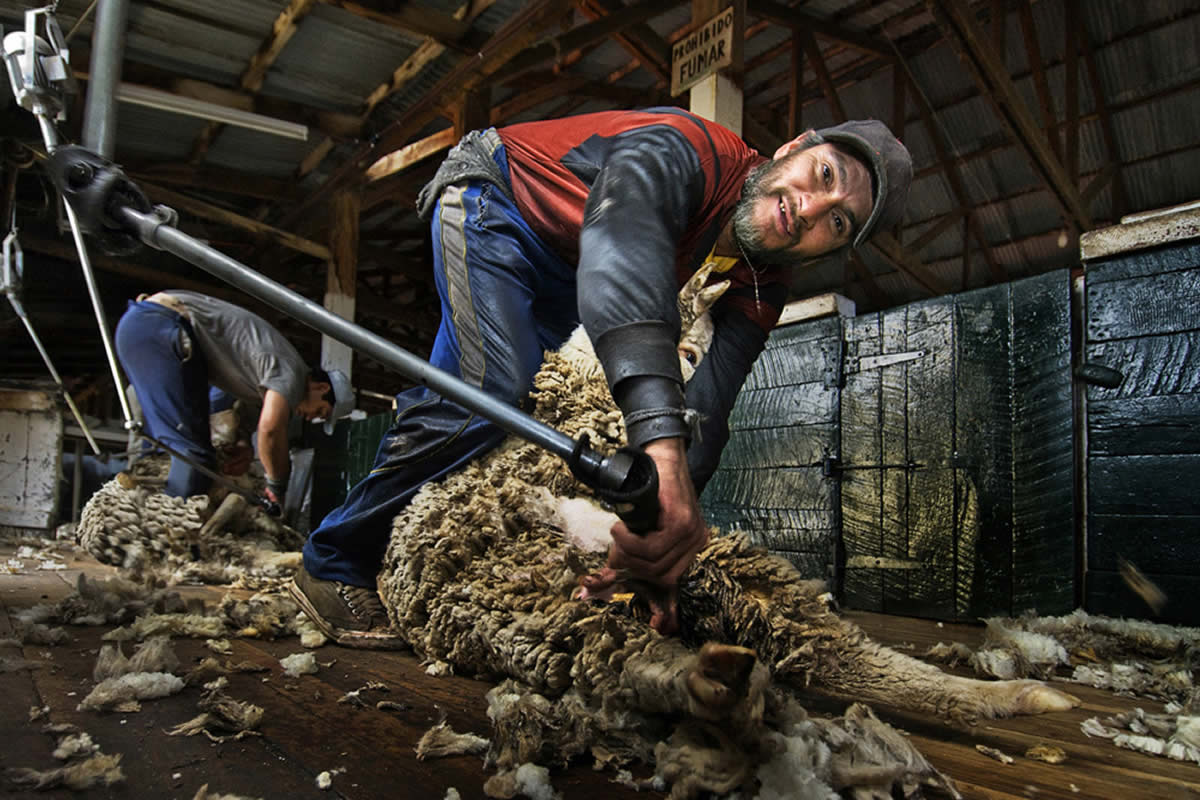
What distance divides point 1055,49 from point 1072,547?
517cm

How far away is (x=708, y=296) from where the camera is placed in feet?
5.96

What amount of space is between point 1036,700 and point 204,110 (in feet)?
17.2

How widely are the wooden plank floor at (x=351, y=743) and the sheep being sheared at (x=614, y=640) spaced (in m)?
0.06

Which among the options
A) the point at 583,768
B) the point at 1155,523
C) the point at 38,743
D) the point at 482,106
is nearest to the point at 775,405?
the point at 1155,523

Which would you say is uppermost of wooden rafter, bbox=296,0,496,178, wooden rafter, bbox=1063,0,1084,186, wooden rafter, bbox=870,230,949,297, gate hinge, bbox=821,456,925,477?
wooden rafter, bbox=1063,0,1084,186

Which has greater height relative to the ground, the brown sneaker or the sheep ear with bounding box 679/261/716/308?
the sheep ear with bounding box 679/261/716/308

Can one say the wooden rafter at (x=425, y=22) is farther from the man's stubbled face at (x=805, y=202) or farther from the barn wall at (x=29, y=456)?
the barn wall at (x=29, y=456)

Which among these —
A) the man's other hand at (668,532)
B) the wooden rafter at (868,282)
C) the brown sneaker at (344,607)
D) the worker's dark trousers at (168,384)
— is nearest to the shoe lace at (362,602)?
the brown sneaker at (344,607)

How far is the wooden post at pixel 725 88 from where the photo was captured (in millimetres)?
3244

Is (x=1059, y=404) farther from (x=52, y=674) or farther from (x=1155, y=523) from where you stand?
(x=52, y=674)

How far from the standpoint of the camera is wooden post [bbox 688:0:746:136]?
3.24m

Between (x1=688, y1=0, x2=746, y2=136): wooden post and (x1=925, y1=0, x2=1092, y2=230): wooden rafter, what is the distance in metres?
1.26

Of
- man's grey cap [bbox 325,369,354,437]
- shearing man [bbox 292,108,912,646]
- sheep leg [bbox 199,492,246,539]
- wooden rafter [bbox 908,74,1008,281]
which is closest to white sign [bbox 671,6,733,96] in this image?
shearing man [bbox 292,108,912,646]

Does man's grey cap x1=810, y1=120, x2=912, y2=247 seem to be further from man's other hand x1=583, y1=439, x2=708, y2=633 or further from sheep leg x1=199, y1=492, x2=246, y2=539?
sheep leg x1=199, y1=492, x2=246, y2=539
